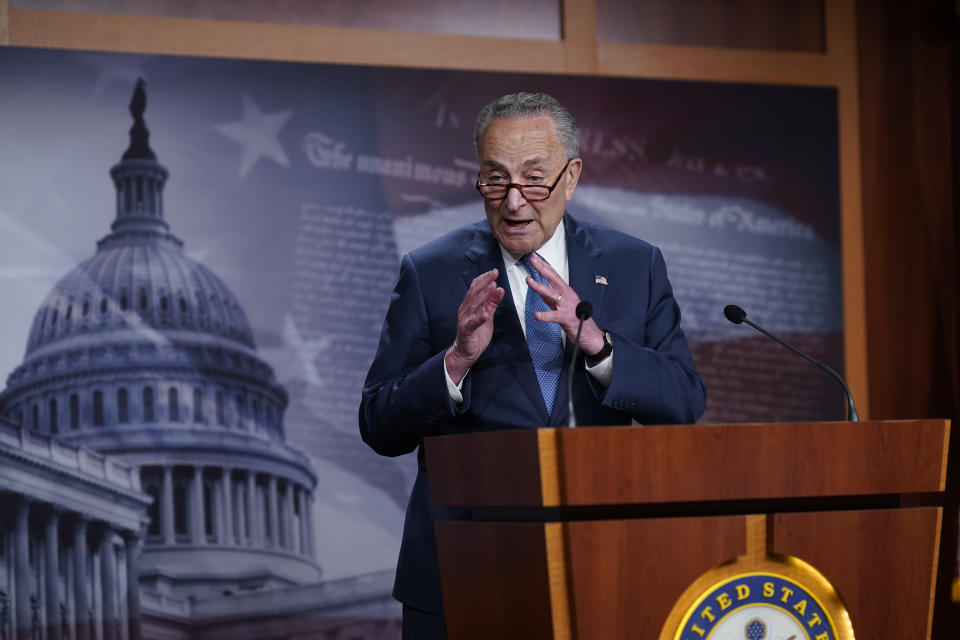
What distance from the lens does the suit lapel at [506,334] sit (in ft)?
5.78

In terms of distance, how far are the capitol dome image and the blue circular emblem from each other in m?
2.42

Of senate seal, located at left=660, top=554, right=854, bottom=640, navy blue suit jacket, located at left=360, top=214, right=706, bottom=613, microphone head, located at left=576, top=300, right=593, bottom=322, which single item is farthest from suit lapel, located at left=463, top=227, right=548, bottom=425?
senate seal, located at left=660, top=554, right=854, bottom=640

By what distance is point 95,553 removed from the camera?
3416mm

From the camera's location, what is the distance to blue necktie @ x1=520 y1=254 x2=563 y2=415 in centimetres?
178

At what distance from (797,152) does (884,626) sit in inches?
117

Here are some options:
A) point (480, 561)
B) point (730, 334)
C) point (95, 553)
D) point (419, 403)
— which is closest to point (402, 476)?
point (95, 553)

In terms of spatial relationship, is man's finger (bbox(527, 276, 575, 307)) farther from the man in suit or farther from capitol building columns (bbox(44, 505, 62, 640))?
capitol building columns (bbox(44, 505, 62, 640))

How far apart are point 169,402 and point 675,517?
8.05ft

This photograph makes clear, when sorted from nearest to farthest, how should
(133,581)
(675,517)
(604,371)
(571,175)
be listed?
1. (675,517)
2. (604,371)
3. (571,175)
4. (133,581)

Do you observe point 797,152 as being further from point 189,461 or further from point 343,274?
point 189,461

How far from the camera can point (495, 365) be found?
1.80 meters

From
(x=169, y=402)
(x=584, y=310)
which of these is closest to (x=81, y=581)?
(x=169, y=402)

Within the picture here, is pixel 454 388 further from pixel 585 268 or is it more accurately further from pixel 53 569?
pixel 53 569

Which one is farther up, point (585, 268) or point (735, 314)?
point (585, 268)
